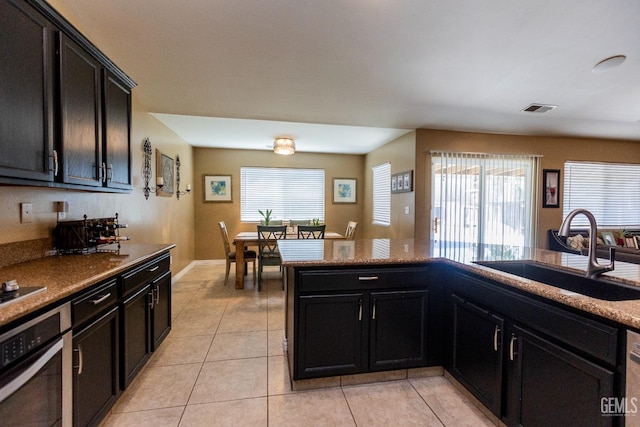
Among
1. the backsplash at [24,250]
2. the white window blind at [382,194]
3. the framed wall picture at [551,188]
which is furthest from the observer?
the white window blind at [382,194]

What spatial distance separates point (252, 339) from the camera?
107 inches

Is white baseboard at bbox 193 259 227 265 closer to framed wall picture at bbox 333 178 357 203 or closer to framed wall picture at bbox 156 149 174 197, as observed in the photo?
framed wall picture at bbox 156 149 174 197

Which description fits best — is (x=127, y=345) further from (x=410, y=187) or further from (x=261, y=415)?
(x=410, y=187)

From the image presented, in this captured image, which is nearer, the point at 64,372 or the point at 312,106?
the point at 64,372

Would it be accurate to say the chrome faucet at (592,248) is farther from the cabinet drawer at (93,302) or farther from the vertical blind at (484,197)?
the vertical blind at (484,197)

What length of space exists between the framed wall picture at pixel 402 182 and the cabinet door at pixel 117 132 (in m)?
3.62

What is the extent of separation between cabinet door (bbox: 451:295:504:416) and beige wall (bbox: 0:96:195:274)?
9.00 ft

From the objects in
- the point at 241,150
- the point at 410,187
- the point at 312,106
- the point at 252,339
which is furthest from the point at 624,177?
the point at 241,150

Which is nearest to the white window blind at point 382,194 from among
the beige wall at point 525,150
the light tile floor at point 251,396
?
the beige wall at point 525,150

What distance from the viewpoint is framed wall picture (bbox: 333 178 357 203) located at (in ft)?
21.3

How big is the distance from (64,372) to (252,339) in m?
1.61

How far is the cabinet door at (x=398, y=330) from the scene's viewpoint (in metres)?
1.99

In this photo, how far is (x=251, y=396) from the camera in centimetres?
192

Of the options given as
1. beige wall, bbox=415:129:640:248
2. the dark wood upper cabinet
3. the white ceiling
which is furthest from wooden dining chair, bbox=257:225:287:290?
the dark wood upper cabinet
